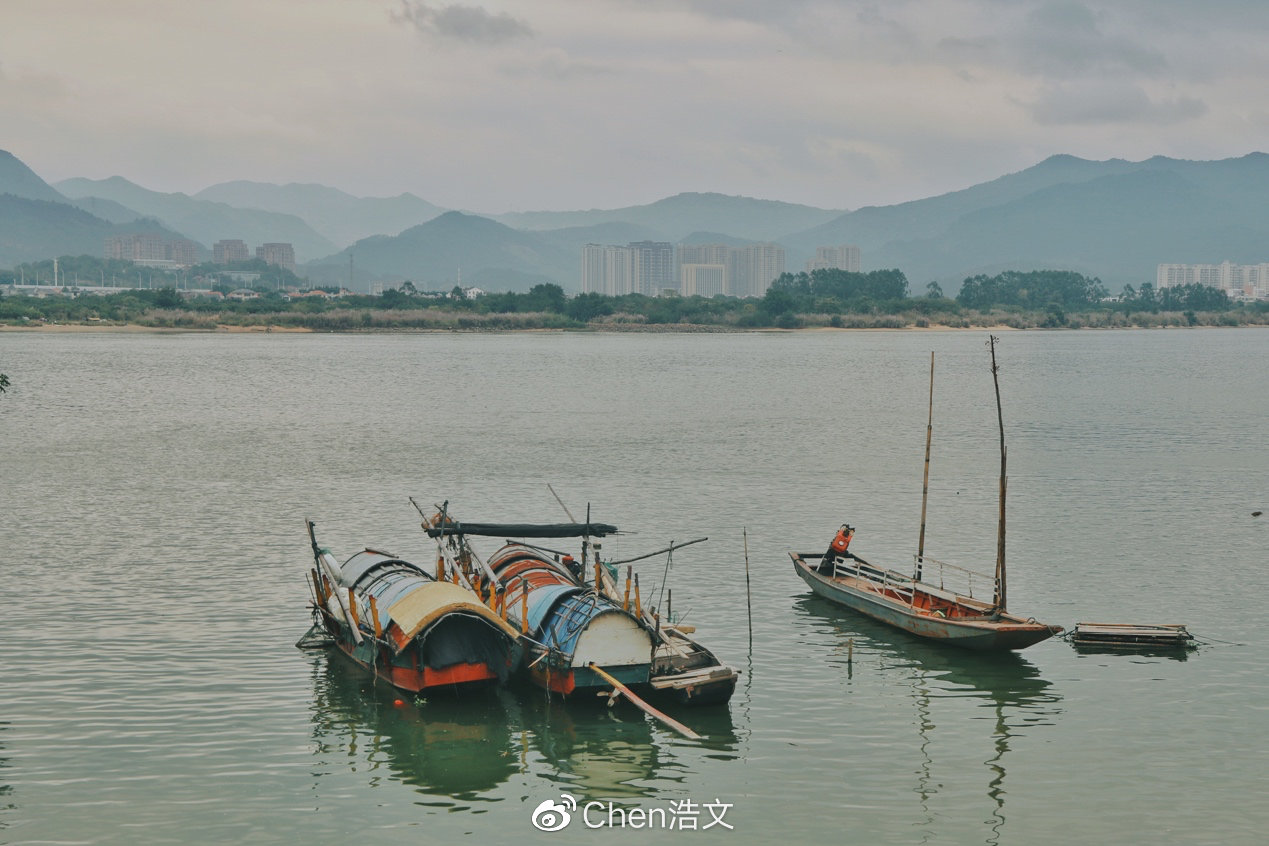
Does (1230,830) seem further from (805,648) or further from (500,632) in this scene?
(500,632)

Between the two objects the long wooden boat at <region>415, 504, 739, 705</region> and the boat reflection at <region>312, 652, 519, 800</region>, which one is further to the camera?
the long wooden boat at <region>415, 504, 739, 705</region>

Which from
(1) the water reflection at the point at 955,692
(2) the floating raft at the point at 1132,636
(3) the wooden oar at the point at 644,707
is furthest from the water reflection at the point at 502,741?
(2) the floating raft at the point at 1132,636

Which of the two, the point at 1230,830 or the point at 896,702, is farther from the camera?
the point at 896,702

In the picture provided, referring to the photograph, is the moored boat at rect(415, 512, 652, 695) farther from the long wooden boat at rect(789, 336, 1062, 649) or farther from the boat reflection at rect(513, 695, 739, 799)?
the long wooden boat at rect(789, 336, 1062, 649)

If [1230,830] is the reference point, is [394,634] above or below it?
above

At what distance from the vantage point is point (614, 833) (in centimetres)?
2127

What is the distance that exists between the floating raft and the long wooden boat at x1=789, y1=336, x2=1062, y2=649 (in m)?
A: 2.00

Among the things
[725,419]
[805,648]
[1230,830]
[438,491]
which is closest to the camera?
[1230,830]

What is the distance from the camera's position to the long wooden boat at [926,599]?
96.6 feet

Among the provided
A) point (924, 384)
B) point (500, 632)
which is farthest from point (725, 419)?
point (500, 632)

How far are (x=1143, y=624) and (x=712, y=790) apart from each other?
15493 mm

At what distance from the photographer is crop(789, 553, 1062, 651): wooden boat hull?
1144 inches

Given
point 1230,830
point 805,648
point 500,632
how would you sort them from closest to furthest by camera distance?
point 1230,830, point 500,632, point 805,648

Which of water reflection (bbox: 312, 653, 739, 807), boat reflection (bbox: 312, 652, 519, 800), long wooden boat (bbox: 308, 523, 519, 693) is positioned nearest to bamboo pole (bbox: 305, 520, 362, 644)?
long wooden boat (bbox: 308, 523, 519, 693)
